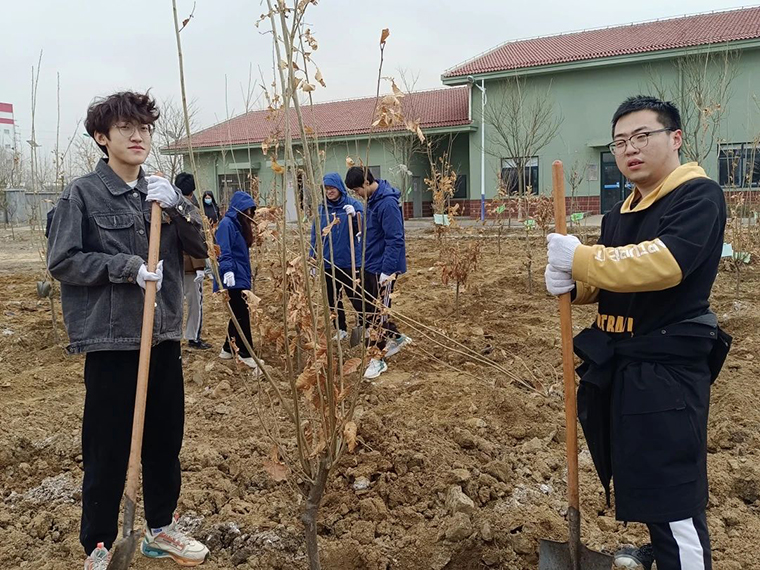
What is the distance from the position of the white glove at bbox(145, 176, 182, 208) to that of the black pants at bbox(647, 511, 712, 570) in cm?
190

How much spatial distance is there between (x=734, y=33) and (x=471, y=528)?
18.9m

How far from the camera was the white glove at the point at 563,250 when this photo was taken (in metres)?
1.86

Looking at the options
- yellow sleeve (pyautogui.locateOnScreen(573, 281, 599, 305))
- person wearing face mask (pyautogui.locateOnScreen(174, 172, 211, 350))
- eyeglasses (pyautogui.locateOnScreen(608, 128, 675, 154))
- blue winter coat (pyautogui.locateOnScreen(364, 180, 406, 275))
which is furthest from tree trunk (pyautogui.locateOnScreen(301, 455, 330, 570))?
person wearing face mask (pyautogui.locateOnScreen(174, 172, 211, 350))

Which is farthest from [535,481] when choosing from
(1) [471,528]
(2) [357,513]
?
(2) [357,513]

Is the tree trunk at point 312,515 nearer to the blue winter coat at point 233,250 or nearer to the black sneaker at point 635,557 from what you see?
the black sneaker at point 635,557

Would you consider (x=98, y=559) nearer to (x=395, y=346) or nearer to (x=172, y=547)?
(x=172, y=547)

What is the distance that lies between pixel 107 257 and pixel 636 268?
1.67 metres

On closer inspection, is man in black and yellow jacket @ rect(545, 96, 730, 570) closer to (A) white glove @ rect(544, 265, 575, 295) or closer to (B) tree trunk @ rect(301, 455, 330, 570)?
(A) white glove @ rect(544, 265, 575, 295)

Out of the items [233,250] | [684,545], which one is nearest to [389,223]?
[233,250]

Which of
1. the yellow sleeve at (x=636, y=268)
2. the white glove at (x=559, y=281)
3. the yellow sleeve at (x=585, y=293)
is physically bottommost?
the yellow sleeve at (x=585, y=293)

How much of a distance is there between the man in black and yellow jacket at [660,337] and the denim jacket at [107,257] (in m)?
1.39

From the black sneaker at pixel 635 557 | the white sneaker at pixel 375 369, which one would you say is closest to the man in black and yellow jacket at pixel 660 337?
the black sneaker at pixel 635 557

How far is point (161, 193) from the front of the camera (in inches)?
82.9

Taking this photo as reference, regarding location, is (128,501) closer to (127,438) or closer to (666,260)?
(127,438)
